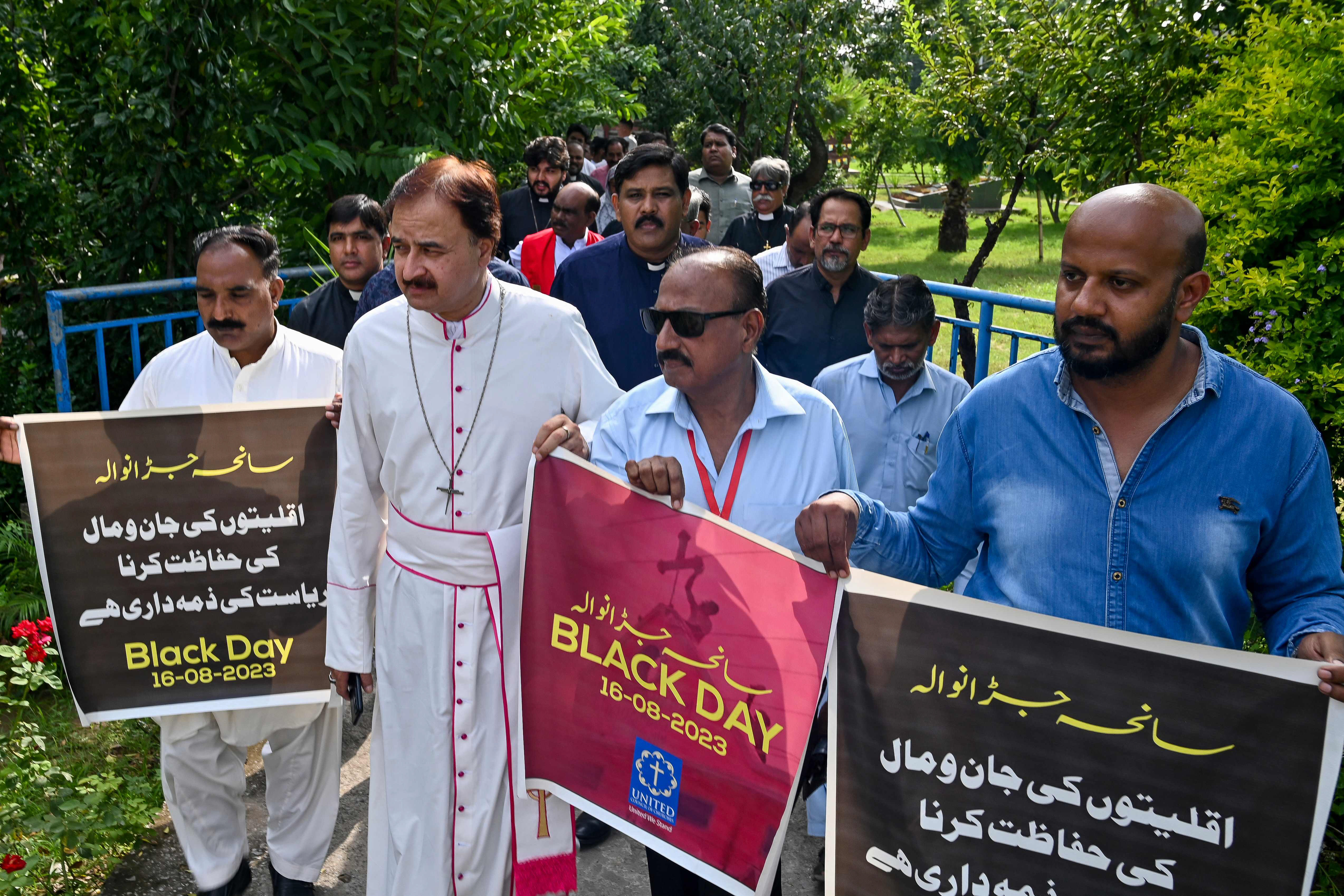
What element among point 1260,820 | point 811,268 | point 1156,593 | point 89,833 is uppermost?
point 811,268

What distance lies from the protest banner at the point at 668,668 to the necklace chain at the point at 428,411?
34cm

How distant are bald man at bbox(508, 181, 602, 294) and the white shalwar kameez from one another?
2961mm

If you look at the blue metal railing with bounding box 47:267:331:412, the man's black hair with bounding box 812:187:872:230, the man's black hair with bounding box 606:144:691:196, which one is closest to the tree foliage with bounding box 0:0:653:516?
the blue metal railing with bounding box 47:267:331:412

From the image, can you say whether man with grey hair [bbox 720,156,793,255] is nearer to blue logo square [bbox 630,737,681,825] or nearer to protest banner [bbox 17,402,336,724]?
protest banner [bbox 17,402,336,724]

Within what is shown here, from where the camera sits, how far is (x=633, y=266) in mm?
4762

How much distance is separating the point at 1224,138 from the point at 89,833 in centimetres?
494

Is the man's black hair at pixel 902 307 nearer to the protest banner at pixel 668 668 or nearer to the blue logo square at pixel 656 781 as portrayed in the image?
the protest banner at pixel 668 668

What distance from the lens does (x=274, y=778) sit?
384cm

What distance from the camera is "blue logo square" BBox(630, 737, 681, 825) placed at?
282 cm

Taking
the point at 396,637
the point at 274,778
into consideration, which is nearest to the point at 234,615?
the point at 274,778

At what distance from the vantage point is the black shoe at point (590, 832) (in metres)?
4.16

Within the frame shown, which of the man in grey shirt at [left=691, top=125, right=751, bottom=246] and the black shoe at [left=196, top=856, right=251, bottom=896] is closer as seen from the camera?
the black shoe at [left=196, top=856, right=251, bottom=896]

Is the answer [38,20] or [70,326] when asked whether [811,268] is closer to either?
[70,326]

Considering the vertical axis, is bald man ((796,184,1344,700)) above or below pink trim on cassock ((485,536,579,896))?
above
